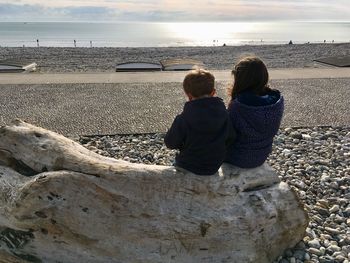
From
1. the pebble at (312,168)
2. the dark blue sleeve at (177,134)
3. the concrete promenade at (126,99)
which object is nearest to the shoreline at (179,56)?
the concrete promenade at (126,99)

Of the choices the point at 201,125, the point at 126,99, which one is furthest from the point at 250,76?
the point at 126,99

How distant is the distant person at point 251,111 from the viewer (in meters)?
3.57

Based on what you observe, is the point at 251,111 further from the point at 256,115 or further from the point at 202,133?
the point at 202,133

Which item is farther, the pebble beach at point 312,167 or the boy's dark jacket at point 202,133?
the pebble beach at point 312,167

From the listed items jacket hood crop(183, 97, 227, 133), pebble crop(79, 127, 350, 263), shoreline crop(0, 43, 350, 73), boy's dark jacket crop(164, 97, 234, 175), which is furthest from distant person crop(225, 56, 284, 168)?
shoreline crop(0, 43, 350, 73)

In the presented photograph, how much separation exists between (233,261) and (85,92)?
816cm

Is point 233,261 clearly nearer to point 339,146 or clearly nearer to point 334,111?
point 339,146

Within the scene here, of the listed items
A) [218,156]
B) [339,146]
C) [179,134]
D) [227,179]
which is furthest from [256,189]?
[339,146]

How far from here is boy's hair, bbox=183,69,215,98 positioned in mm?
3348

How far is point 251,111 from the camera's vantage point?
3.58 m

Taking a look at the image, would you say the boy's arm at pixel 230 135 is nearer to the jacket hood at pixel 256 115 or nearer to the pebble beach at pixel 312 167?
the jacket hood at pixel 256 115

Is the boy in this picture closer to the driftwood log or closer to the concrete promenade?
the driftwood log

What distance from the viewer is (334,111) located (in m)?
9.14

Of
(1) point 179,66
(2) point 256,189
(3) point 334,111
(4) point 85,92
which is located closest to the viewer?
(2) point 256,189
